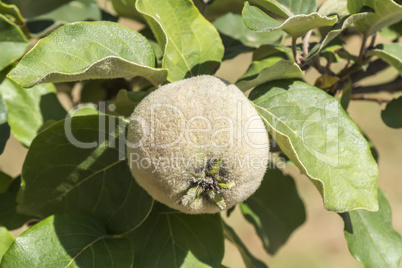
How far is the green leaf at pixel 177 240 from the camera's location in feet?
3.43

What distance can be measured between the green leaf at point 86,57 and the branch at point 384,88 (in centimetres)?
70

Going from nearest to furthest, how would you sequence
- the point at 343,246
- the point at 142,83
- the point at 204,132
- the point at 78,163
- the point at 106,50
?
the point at 204,132
the point at 106,50
the point at 78,163
the point at 142,83
the point at 343,246

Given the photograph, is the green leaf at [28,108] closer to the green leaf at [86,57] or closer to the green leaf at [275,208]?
the green leaf at [86,57]

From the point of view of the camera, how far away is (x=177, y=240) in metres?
1.07

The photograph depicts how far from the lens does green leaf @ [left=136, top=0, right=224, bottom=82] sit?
0.98 metres

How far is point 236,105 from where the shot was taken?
834 millimetres

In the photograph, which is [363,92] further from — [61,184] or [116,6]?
[61,184]

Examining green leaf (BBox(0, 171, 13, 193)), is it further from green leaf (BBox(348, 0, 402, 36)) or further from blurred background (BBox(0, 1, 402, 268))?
blurred background (BBox(0, 1, 402, 268))

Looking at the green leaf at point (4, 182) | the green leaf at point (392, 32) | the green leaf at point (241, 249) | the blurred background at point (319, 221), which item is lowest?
the blurred background at point (319, 221)

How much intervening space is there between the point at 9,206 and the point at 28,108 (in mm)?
237

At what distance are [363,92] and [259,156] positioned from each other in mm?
705

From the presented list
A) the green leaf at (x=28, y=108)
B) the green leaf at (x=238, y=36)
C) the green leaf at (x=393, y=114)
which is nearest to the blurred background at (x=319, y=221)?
the green leaf at (x=238, y=36)

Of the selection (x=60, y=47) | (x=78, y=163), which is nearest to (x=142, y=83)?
(x=78, y=163)

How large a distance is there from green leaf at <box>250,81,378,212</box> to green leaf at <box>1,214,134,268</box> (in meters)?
0.38
